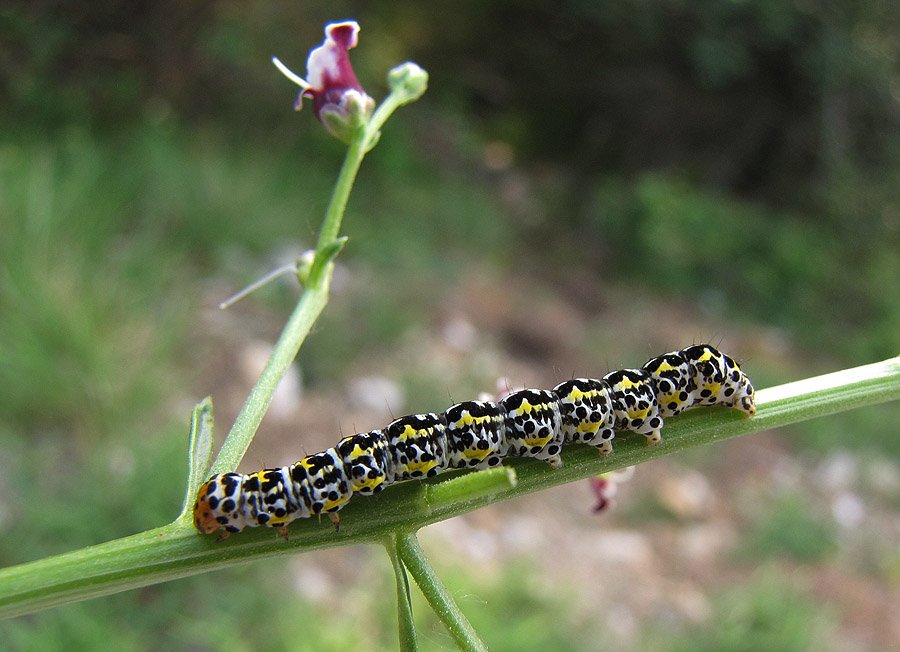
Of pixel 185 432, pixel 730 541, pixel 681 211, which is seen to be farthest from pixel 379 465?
pixel 681 211

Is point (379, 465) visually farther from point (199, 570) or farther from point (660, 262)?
point (660, 262)

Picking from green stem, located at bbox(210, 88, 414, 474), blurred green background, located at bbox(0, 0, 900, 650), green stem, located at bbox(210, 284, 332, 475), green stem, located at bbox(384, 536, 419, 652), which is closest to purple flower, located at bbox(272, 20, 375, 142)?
green stem, located at bbox(210, 88, 414, 474)

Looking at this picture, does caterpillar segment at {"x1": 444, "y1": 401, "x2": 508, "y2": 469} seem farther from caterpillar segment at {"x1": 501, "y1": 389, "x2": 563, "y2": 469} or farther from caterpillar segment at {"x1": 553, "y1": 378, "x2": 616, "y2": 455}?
caterpillar segment at {"x1": 553, "y1": 378, "x2": 616, "y2": 455}

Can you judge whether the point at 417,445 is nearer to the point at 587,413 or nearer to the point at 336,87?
the point at 587,413

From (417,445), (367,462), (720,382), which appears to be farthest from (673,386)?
(367,462)

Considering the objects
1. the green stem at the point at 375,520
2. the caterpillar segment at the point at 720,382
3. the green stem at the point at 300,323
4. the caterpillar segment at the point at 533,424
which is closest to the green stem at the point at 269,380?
the green stem at the point at 300,323
